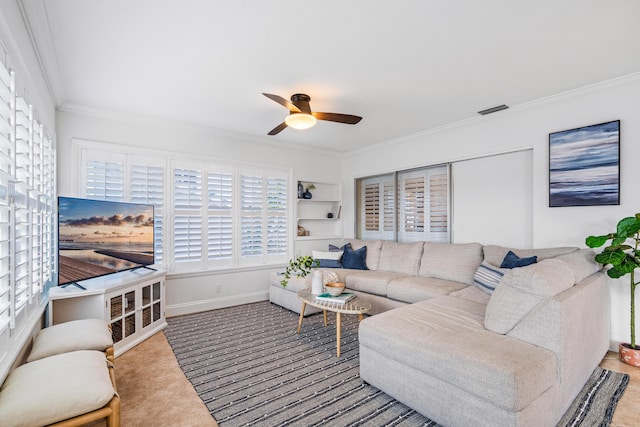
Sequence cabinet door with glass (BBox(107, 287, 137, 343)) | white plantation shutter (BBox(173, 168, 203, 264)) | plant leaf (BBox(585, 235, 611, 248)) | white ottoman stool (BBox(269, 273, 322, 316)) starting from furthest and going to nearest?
1. white plantation shutter (BBox(173, 168, 203, 264))
2. white ottoman stool (BBox(269, 273, 322, 316))
3. cabinet door with glass (BBox(107, 287, 137, 343))
4. plant leaf (BBox(585, 235, 611, 248))

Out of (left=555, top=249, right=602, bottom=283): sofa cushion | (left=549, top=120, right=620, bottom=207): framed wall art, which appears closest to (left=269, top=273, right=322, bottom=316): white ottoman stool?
(left=555, top=249, right=602, bottom=283): sofa cushion

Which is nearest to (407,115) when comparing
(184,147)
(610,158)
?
(610,158)

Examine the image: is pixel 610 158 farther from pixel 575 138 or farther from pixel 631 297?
pixel 631 297

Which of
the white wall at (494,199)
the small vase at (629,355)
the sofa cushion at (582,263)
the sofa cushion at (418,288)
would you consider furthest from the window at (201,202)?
the small vase at (629,355)

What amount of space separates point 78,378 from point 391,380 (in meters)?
1.79

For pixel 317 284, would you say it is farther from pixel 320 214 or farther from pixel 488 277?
pixel 320 214

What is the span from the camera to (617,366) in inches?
104

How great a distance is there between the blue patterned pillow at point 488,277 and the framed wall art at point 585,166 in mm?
932

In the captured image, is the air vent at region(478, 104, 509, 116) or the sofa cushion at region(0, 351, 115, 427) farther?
the air vent at region(478, 104, 509, 116)

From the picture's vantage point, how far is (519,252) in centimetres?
332

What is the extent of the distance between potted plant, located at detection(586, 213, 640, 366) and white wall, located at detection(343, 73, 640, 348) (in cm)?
29

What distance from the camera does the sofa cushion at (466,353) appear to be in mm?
1593

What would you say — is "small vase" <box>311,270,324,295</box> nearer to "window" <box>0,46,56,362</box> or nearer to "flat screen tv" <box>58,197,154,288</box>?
"flat screen tv" <box>58,197,154,288</box>

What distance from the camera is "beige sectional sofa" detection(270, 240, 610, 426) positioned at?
164 centimetres
